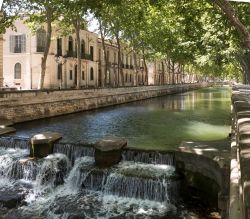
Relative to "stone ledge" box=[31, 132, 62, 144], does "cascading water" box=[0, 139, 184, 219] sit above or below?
below

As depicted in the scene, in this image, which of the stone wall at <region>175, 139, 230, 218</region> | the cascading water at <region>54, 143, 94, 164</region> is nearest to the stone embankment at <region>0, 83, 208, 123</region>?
the cascading water at <region>54, 143, 94, 164</region>

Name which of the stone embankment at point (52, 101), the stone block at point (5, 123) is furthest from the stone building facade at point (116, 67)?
the stone block at point (5, 123)

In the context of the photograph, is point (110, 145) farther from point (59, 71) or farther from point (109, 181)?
point (59, 71)

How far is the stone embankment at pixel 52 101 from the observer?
2114cm

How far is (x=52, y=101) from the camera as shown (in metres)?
25.2

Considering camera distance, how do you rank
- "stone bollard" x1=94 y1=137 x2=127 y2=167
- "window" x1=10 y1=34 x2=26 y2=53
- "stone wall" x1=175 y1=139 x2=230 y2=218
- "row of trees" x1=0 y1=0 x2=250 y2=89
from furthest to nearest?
"window" x1=10 y1=34 x2=26 y2=53, "row of trees" x1=0 y1=0 x2=250 y2=89, "stone bollard" x1=94 y1=137 x2=127 y2=167, "stone wall" x1=175 y1=139 x2=230 y2=218

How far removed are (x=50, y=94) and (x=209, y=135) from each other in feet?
38.9

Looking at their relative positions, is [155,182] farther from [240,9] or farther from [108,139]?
[240,9]

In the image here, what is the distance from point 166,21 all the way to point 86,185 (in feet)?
86.2

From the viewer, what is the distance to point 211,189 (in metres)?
9.66

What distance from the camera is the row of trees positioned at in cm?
1627

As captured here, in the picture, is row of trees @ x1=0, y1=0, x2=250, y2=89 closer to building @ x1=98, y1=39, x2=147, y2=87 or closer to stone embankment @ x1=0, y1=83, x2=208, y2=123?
stone embankment @ x1=0, y1=83, x2=208, y2=123

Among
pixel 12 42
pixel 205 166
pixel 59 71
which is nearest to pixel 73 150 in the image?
pixel 205 166

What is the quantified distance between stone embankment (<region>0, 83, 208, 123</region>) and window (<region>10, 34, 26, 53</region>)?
43.0 ft
